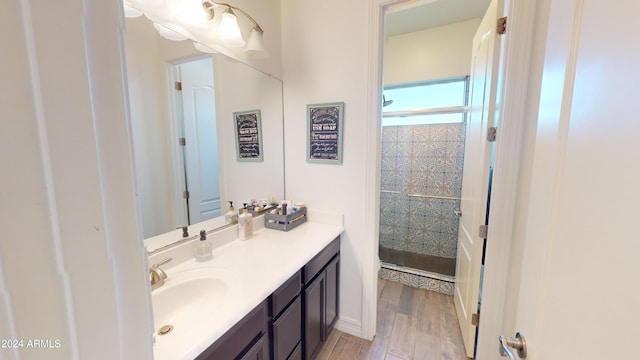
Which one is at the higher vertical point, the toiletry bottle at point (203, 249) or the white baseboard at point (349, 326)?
the toiletry bottle at point (203, 249)

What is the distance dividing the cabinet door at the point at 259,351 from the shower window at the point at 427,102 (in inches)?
108

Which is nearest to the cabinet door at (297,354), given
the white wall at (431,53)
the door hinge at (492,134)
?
the door hinge at (492,134)

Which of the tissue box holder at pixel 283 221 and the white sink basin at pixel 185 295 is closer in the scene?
the white sink basin at pixel 185 295

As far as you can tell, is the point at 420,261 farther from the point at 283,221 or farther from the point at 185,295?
the point at 185,295

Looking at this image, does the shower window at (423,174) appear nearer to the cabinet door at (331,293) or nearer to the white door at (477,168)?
the white door at (477,168)

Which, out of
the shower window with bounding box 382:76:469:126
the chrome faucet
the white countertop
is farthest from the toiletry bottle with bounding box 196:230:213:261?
the shower window with bounding box 382:76:469:126

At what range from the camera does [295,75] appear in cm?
189

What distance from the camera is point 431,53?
9.23 ft

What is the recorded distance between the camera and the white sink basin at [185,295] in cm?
96

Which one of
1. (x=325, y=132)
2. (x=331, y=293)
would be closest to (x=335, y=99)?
(x=325, y=132)

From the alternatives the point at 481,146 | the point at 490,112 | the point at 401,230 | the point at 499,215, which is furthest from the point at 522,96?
the point at 401,230

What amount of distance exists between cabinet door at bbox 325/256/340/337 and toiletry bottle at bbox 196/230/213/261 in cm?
73

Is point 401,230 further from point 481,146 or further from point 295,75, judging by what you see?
point 295,75

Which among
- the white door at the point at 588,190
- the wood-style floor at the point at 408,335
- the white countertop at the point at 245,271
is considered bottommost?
the wood-style floor at the point at 408,335
